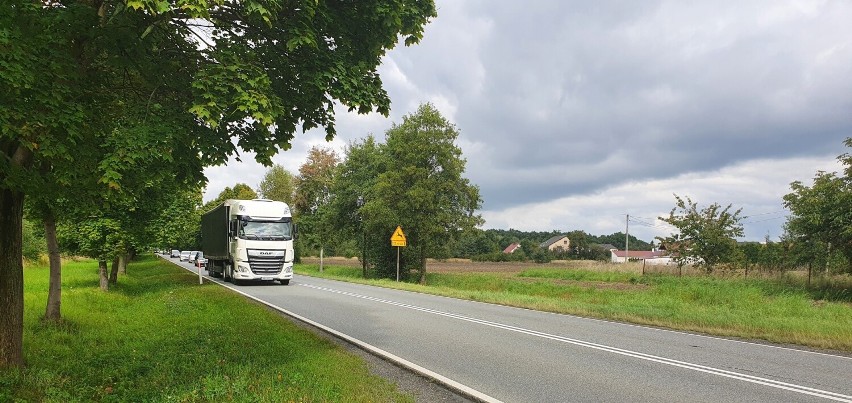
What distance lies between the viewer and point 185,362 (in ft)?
24.8

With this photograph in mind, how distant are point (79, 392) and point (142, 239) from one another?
50.8 feet

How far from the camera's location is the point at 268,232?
2408 cm

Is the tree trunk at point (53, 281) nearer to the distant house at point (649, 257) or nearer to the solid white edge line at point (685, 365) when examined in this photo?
the solid white edge line at point (685, 365)

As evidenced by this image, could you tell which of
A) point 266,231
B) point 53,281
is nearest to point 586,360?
point 53,281

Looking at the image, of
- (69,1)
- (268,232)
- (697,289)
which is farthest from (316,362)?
(697,289)


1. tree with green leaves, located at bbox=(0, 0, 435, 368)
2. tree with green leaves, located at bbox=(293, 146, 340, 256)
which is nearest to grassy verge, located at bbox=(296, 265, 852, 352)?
tree with green leaves, located at bbox=(0, 0, 435, 368)

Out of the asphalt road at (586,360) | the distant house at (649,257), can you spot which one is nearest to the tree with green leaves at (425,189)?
the distant house at (649,257)

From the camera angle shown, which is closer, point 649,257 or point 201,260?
point 201,260

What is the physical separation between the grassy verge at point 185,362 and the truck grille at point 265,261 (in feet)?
34.5

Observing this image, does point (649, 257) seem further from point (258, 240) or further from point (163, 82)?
point (163, 82)

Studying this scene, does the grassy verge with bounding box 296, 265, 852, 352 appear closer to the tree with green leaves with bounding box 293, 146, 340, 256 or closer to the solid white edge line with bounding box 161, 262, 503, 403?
the solid white edge line with bounding box 161, 262, 503, 403

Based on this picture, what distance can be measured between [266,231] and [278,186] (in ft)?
125

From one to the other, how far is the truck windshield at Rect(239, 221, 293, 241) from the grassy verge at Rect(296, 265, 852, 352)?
240 inches

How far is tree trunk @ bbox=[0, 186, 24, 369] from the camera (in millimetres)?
6656
